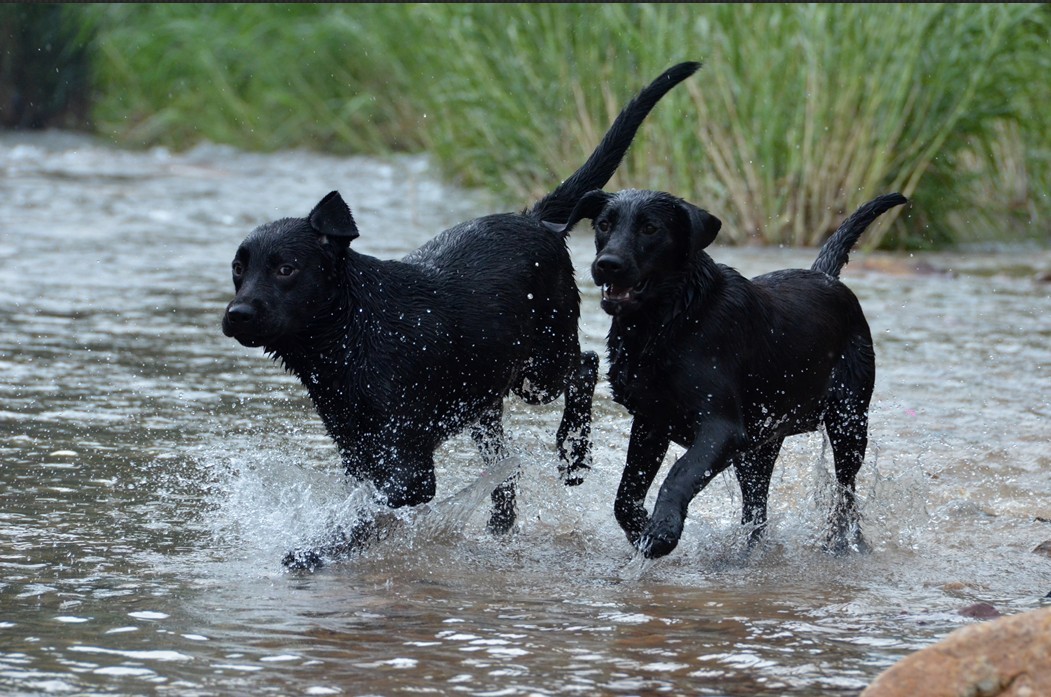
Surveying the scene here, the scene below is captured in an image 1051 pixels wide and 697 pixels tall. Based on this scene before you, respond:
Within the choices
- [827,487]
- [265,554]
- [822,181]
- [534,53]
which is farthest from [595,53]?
[265,554]

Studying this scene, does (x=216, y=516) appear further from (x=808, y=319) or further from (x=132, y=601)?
(x=808, y=319)

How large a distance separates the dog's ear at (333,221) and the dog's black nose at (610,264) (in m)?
0.85

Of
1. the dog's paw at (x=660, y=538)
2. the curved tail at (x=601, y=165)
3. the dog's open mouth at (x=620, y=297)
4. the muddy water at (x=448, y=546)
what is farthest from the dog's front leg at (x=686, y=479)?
the curved tail at (x=601, y=165)

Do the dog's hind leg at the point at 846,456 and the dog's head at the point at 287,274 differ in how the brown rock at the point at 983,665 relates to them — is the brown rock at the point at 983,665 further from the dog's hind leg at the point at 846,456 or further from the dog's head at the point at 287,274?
the dog's head at the point at 287,274

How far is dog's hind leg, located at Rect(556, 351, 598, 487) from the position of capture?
543 cm

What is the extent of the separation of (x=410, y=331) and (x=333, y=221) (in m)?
0.43

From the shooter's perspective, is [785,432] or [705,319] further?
[785,432]

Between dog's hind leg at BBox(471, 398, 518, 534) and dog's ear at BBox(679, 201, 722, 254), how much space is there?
3.65ft

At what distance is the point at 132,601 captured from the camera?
13.4 ft

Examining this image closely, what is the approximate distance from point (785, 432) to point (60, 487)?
2.50m

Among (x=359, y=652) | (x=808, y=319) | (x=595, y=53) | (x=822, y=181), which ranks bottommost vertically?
(x=359, y=652)

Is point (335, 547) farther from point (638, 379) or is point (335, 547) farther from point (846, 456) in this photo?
Result: point (846, 456)

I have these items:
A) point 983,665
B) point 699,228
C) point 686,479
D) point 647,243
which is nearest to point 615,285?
point 647,243

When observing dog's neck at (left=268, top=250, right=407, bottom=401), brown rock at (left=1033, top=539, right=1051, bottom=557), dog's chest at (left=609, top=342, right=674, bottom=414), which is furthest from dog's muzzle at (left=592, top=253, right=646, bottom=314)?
brown rock at (left=1033, top=539, right=1051, bottom=557)
